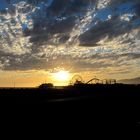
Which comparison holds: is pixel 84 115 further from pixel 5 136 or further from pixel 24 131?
pixel 5 136

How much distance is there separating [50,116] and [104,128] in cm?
722

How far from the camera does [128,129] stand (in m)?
19.3

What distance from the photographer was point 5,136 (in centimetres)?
1719

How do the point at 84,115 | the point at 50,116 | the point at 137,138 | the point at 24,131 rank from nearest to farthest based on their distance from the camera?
1. the point at 137,138
2. the point at 24,131
3. the point at 50,116
4. the point at 84,115

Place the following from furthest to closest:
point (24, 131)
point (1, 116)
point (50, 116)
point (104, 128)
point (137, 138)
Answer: point (50, 116), point (1, 116), point (104, 128), point (24, 131), point (137, 138)

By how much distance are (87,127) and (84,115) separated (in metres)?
7.30

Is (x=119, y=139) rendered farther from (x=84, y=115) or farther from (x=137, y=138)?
(x=84, y=115)

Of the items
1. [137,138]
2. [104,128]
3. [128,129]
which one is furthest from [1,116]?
[137,138]

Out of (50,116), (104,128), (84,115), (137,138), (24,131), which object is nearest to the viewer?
(137,138)

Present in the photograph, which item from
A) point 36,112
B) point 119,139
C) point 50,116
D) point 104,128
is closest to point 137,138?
point 119,139

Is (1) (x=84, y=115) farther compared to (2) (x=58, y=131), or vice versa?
(1) (x=84, y=115)

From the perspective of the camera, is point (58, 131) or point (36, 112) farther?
point (36, 112)

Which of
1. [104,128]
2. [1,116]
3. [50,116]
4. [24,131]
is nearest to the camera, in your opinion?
[24,131]

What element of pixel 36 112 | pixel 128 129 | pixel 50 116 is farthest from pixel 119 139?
pixel 36 112
